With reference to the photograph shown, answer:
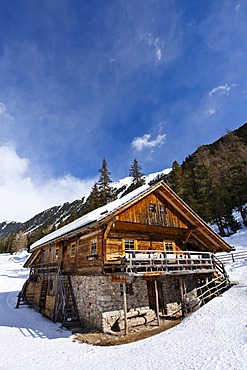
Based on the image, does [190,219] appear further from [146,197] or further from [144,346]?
[144,346]

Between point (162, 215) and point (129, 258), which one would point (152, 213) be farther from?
point (129, 258)

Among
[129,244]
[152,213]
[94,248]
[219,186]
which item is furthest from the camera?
[219,186]

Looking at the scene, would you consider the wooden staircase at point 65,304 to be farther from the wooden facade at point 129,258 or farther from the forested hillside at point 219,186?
the forested hillside at point 219,186

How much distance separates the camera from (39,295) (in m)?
22.4

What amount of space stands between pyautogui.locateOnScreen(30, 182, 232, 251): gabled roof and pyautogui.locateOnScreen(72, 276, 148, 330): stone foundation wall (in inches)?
143

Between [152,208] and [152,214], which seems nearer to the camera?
[152,214]

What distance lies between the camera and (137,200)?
16.4 metres

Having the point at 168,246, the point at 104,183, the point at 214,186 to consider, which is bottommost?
the point at 168,246

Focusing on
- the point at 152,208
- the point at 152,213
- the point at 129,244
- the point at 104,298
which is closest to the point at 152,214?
the point at 152,213

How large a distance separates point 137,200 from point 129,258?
464cm

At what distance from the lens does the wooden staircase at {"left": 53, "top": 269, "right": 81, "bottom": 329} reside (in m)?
16.5

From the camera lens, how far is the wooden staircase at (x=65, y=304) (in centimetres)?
1648

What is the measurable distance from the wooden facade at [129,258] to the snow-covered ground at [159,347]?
7.33ft

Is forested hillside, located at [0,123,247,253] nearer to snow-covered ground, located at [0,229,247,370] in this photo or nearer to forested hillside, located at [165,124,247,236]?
forested hillside, located at [165,124,247,236]
